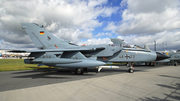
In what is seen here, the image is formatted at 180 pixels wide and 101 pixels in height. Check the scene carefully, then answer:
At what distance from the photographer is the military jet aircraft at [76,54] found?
26.2 ft

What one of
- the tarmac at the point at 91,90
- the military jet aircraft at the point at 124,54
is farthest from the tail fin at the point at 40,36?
the tarmac at the point at 91,90

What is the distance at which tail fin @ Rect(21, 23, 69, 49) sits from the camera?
33.7ft

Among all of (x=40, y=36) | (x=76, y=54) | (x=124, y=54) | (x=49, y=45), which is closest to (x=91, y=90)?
(x=76, y=54)

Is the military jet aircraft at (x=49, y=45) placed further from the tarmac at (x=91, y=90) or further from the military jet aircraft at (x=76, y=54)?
the tarmac at (x=91, y=90)

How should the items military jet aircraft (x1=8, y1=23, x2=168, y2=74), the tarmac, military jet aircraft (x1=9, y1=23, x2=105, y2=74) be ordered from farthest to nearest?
military jet aircraft (x1=9, y1=23, x2=105, y2=74), military jet aircraft (x1=8, y1=23, x2=168, y2=74), the tarmac

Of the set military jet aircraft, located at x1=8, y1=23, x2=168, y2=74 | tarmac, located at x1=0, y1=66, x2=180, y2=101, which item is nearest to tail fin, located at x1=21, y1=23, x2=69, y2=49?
military jet aircraft, located at x1=8, y1=23, x2=168, y2=74

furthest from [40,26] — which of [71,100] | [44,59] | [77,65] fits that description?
[71,100]

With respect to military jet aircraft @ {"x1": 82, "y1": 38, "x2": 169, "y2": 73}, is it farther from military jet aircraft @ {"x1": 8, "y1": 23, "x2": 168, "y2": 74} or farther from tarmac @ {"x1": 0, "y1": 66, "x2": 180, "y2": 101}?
tarmac @ {"x1": 0, "y1": 66, "x2": 180, "y2": 101}

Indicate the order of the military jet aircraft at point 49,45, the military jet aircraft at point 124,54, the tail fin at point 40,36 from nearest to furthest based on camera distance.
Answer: the military jet aircraft at point 49,45 < the military jet aircraft at point 124,54 < the tail fin at point 40,36

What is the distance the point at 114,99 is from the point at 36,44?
9677 millimetres

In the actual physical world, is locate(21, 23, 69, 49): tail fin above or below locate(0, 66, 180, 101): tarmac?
above

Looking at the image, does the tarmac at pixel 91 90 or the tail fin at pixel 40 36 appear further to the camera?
the tail fin at pixel 40 36

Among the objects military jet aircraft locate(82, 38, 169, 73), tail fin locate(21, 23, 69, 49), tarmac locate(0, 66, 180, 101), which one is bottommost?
tarmac locate(0, 66, 180, 101)

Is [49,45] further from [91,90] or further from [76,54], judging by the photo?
[91,90]
